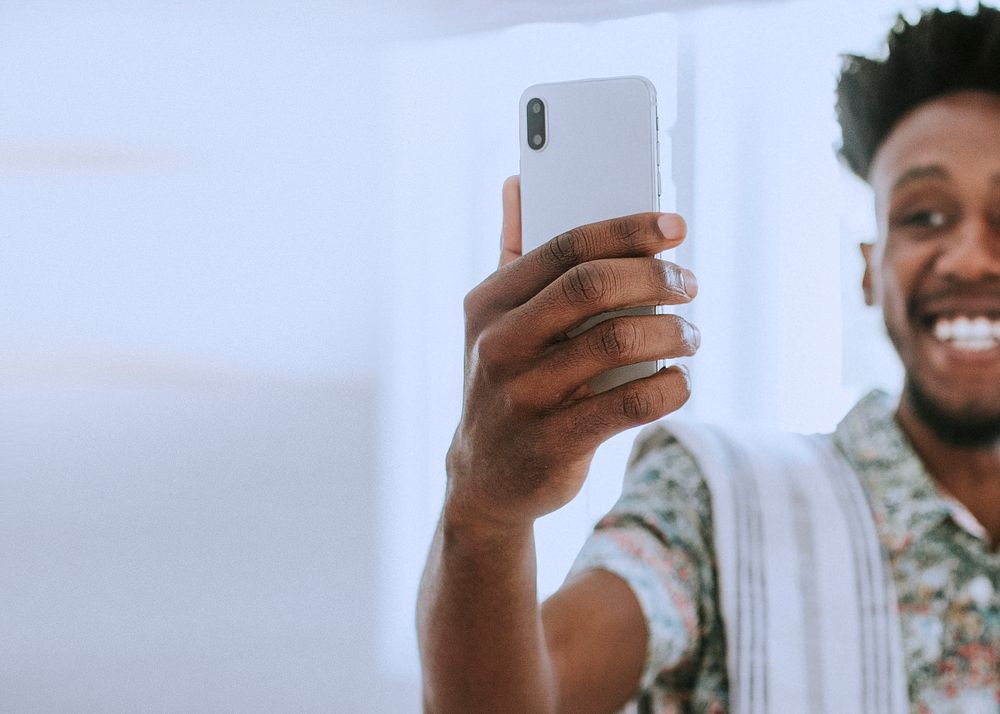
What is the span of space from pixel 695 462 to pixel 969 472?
0.66ft

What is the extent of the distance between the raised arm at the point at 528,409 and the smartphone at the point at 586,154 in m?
0.11

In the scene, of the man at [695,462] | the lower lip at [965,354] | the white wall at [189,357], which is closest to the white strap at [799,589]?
→ the man at [695,462]

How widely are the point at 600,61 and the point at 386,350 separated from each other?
0.38 m

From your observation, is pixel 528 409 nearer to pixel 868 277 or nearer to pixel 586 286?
pixel 586 286

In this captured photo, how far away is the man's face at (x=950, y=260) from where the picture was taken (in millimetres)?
596

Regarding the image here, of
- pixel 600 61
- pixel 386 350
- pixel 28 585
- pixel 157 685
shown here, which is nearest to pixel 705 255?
pixel 600 61

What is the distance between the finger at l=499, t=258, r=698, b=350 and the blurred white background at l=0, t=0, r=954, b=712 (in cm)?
55

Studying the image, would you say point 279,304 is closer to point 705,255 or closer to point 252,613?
point 252,613

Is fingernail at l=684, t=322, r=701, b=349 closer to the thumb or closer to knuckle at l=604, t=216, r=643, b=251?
knuckle at l=604, t=216, r=643, b=251

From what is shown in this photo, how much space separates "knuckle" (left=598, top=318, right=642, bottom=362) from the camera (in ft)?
0.97

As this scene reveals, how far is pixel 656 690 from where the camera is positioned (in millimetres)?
575

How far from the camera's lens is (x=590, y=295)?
0.96 ft

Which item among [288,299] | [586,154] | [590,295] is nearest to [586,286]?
[590,295]

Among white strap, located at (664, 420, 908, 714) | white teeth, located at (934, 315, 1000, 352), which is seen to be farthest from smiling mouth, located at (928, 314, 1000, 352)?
white strap, located at (664, 420, 908, 714)
